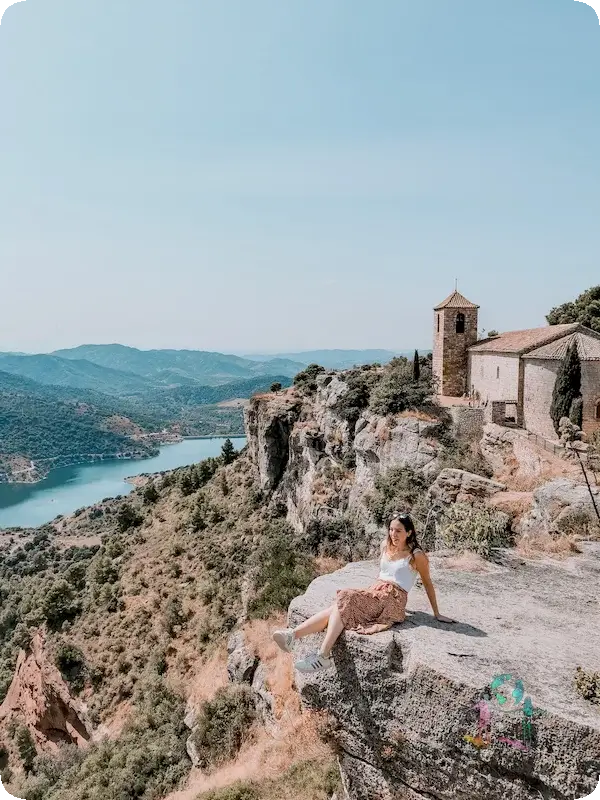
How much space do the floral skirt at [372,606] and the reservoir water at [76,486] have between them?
285ft

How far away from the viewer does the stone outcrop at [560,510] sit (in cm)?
895

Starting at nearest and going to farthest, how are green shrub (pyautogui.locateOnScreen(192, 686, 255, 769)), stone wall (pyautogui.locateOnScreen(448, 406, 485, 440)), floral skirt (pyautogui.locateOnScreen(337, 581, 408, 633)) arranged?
floral skirt (pyautogui.locateOnScreen(337, 581, 408, 633)), green shrub (pyautogui.locateOnScreen(192, 686, 255, 769)), stone wall (pyautogui.locateOnScreen(448, 406, 485, 440))

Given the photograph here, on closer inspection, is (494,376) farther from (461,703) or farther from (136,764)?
(461,703)

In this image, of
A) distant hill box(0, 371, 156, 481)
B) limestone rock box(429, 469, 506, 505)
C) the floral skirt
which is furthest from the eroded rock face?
distant hill box(0, 371, 156, 481)

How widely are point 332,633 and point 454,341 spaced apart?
21894 millimetres

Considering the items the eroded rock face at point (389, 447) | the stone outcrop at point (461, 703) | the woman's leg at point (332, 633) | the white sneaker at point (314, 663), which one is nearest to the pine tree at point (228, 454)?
the eroded rock face at point (389, 447)

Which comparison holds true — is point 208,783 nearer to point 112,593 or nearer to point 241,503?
point 112,593

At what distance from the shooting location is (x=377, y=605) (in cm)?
487

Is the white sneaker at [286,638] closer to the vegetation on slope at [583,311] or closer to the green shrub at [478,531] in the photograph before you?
the green shrub at [478,531]

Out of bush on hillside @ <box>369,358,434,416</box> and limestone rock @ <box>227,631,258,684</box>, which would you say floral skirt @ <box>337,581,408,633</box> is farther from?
bush on hillside @ <box>369,358,434,416</box>

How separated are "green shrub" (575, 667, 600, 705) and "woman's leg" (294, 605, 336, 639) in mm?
2039

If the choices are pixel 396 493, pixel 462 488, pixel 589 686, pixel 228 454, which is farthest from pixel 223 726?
pixel 228 454

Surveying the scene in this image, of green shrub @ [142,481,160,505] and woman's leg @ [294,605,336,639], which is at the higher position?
woman's leg @ [294,605,336,639]

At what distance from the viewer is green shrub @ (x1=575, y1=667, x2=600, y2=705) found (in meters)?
3.93
